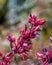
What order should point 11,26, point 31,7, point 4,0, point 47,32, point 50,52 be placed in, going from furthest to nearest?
point 4,0, point 11,26, point 31,7, point 47,32, point 50,52

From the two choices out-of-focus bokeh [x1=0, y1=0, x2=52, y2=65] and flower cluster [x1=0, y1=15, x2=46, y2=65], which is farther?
out-of-focus bokeh [x1=0, y1=0, x2=52, y2=65]

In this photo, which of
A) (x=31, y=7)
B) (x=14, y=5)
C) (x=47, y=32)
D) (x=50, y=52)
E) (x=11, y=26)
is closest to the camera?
(x=50, y=52)

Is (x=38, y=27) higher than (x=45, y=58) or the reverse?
higher

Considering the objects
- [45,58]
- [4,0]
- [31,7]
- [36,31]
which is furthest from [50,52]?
[4,0]

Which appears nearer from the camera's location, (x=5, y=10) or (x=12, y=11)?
(x=12, y=11)

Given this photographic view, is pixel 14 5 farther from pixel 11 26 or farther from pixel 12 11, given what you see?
pixel 11 26

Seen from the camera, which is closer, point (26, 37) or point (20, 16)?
point (26, 37)

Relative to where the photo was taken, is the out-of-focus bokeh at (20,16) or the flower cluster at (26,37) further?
the out-of-focus bokeh at (20,16)

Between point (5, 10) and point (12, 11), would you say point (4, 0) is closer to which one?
point (5, 10)
